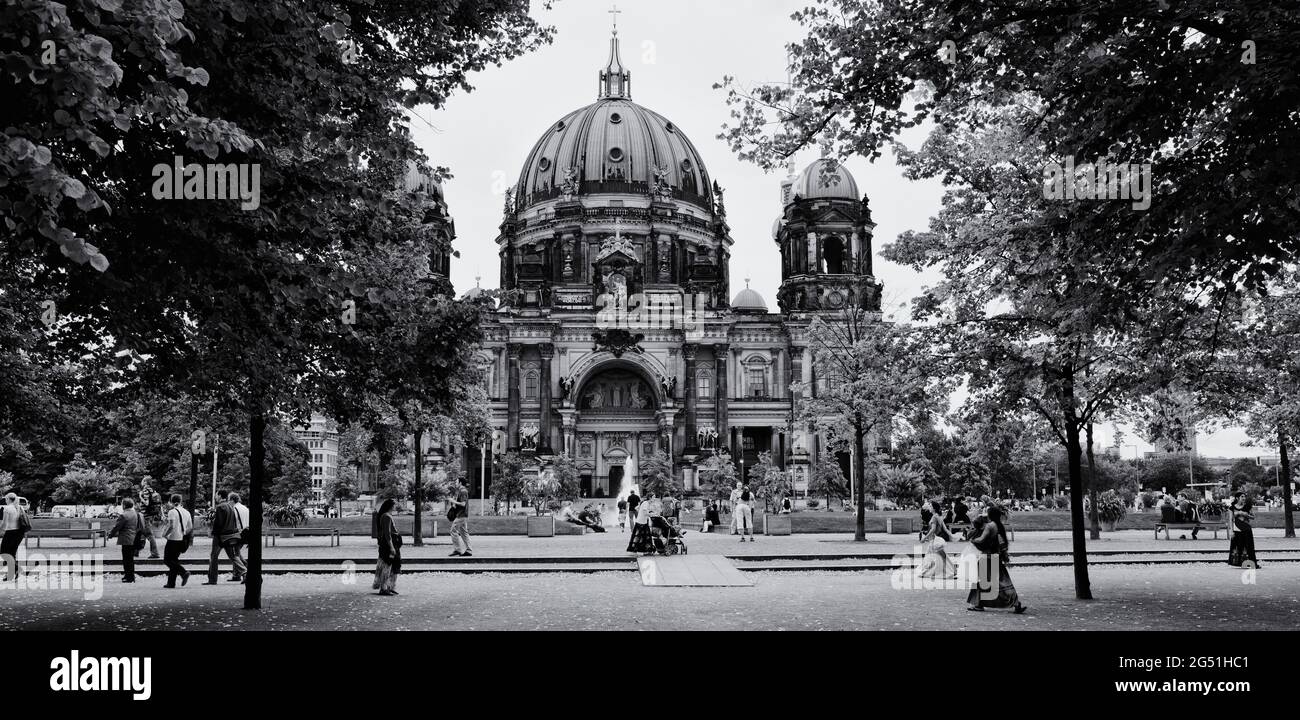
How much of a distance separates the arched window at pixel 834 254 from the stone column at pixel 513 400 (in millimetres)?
26523

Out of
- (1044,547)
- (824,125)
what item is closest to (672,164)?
(1044,547)

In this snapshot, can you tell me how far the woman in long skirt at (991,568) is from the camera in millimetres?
13578

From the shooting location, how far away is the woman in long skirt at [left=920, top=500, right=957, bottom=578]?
17641 mm

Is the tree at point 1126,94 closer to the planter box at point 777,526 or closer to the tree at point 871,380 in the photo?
the tree at point 871,380

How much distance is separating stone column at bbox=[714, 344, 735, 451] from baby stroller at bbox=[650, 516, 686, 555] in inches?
2161

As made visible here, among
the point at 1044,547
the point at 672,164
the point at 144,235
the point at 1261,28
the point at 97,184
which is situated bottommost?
the point at 1044,547

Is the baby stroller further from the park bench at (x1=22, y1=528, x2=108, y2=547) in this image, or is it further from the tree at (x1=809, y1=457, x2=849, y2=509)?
the tree at (x1=809, y1=457, x2=849, y2=509)

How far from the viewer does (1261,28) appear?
8031 millimetres

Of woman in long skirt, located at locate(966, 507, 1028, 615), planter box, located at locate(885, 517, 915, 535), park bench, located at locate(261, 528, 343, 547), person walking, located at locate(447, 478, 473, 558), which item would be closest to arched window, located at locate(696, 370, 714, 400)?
planter box, located at locate(885, 517, 915, 535)

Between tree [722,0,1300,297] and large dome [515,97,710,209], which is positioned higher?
large dome [515,97,710,209]

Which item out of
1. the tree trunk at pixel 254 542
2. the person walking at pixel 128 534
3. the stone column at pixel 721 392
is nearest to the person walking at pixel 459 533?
the person walking at pixel 128 534
